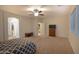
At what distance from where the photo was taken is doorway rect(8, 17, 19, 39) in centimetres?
561

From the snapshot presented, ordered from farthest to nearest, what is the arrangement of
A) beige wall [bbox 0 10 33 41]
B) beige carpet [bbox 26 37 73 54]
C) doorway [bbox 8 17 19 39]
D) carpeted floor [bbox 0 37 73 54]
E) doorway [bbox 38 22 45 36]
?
1. doorway [bbox 38 22 45 36]
2. doorway [bbox 8 17 19 39]
3. beige wall [bbox 0 10 33 41]
4. beige carpet [bbox 26 37 73 54]
5. carpeted floor [bbox 0 37 73 54]

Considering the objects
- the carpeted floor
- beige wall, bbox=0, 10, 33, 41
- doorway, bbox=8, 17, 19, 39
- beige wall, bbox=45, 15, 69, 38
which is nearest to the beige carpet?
the carpeted floor

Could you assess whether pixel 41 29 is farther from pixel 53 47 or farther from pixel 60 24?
pixel 53 47

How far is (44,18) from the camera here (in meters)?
7.46

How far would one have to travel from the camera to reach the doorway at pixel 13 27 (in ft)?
18.4

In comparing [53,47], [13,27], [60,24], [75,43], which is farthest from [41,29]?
[75,43]

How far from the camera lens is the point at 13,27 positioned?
19.5ft

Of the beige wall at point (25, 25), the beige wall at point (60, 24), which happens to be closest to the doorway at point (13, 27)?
the beige wall at point (25, 25)

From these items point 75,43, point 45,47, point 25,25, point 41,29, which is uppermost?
point 25,25

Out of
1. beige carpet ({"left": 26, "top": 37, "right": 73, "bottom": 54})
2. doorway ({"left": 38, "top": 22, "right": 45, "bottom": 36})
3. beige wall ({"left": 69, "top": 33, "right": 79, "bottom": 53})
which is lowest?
beige carpet ({"left": 26, "top": 37, "right": 73, "bottom": 54})

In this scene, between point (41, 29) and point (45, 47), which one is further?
point (41, 29)

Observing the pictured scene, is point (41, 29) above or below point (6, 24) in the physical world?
below

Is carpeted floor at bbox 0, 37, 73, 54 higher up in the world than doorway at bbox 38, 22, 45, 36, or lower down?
lower down

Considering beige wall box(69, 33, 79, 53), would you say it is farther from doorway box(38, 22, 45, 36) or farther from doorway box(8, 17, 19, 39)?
doorway box(38, 22, 45, 36)
